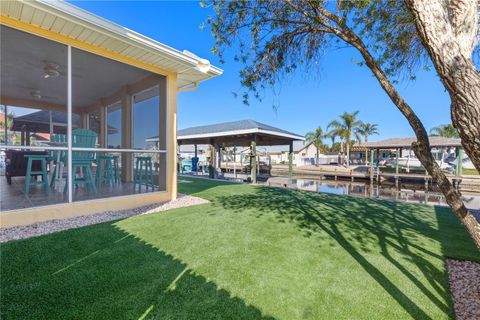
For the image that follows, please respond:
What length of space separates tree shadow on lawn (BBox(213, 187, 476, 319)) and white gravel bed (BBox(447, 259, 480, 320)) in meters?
0.07

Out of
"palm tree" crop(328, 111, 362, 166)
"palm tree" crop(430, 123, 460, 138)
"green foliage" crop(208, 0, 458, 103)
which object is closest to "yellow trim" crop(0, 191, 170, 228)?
"green foliage" crop(208, 0, 458, 103)

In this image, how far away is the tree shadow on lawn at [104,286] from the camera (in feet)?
6.07

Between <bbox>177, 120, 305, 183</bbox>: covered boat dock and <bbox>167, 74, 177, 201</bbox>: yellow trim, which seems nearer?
<bbox>167, 74, 177, 201</bbox>: yellow trim

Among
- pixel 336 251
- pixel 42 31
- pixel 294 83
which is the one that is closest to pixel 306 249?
pixel 336 251

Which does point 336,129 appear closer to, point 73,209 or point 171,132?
point 171,132

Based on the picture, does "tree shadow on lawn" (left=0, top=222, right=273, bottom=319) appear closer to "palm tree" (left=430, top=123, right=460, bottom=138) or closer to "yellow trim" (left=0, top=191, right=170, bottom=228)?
"yellow trim" (left=0, top=191, right=170, bottom=228)

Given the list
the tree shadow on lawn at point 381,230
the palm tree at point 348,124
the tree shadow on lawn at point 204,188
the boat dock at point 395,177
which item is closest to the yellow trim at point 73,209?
the tree shadow on lawn at point 204,188

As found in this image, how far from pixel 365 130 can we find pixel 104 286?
122 feet

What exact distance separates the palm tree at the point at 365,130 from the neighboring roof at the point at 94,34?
31.0 metres

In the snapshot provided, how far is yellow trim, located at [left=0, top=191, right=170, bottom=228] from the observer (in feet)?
12.1

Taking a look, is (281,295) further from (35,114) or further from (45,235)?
(35,114)

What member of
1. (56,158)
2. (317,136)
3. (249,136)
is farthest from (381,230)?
(317,136)

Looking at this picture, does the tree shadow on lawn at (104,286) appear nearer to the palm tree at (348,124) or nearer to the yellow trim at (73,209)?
the yellow trim at (73,209)

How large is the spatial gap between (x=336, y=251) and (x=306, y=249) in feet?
1.40
